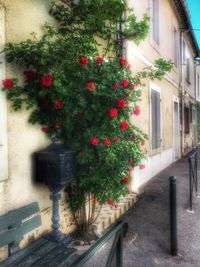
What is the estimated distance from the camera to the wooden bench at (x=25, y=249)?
2156 millimetres

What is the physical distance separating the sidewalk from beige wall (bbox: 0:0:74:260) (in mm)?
1238

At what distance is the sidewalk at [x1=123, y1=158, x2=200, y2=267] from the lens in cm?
288

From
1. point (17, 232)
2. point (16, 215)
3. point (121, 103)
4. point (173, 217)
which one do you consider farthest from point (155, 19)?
point (17, 232)

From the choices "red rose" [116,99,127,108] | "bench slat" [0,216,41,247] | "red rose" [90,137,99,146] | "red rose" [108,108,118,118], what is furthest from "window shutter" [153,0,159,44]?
"bench slat" [0,216,41,247]

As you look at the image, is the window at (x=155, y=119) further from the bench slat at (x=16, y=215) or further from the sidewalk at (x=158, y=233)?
the bench slat at (x=16, y=215)

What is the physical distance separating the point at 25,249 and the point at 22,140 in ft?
3.66

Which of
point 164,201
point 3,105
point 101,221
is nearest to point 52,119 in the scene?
point 3,105

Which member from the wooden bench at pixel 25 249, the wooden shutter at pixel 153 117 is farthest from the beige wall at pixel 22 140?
the wooden shutter at pixel 153 117

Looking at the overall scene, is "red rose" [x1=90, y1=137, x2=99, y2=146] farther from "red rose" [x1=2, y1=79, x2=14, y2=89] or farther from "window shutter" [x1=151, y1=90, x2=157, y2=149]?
"window shutter" [x1=151, y1=90, x2=157, y2=149]

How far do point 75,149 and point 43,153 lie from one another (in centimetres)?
38

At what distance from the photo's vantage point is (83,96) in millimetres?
2650

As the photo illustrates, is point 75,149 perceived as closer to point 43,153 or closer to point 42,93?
point 43,153

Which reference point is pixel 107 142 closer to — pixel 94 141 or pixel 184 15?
pixel 94 141

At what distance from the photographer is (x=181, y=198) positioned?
204 inches
